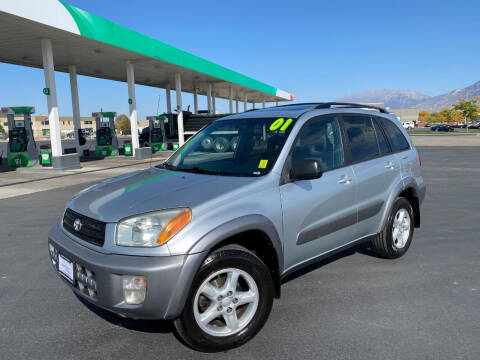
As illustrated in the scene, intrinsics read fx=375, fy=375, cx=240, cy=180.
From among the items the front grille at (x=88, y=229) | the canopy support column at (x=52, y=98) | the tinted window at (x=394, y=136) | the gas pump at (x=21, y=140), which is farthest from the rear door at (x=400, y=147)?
the gas pump at (x=21, y=140)

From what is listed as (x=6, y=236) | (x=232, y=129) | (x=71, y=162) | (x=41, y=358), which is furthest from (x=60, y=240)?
(x=71, y=162)

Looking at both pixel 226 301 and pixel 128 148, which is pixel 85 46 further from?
pixel 226 301

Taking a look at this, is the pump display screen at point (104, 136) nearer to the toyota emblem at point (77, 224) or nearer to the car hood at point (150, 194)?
the car hood at point (150, 194)

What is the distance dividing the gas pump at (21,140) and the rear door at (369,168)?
14994mm

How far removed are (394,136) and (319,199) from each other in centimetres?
192

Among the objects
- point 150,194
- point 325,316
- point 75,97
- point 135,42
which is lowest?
point 325,316

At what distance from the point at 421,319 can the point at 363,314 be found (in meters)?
0.46

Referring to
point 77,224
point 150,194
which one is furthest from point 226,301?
point 77,224

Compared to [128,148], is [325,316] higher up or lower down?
lower down

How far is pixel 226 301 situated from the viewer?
2697 mm

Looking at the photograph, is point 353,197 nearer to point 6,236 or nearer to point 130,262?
point 130,262

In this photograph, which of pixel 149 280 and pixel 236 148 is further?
pixel 236 148

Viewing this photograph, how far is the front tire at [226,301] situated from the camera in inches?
99.7

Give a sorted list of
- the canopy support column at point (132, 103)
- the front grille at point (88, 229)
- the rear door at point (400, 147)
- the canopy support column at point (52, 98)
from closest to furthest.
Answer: the front grille at point (88, 229) → the rear door at point (400, 147) → the canopy support column at point (52, 98) → the canopy support column at point (132, 103)
